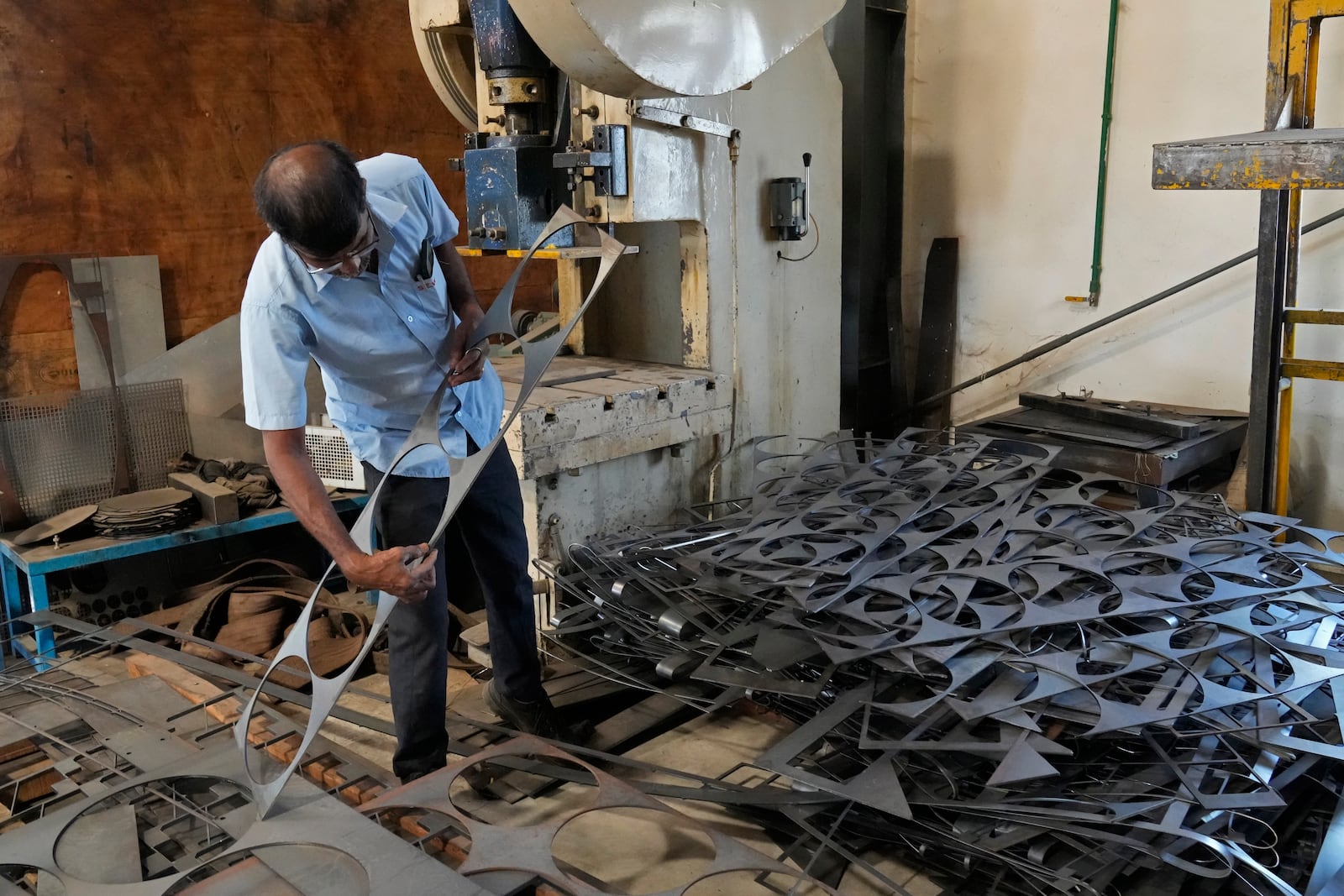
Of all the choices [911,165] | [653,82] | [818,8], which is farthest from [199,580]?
[911,165]

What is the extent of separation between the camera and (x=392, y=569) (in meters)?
1.54

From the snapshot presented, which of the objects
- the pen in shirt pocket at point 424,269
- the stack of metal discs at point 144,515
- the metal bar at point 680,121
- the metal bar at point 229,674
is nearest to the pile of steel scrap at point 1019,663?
the metal bar at point 229,674

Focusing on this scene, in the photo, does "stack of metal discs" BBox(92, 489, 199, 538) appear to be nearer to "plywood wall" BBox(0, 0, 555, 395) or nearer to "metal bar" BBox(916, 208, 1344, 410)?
"plywood wall" BBox(0, 0, 555, 395)

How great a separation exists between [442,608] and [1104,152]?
2.37 metres

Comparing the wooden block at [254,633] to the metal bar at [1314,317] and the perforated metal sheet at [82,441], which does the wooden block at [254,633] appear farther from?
the metal bar at [1314,317]

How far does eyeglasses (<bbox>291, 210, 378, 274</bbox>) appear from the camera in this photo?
1466 mm

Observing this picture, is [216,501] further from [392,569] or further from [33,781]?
[392,569]

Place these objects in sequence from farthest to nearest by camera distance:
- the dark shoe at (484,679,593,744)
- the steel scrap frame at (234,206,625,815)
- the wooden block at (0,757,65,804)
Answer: the dark shoe at (484,679,593,744) → the wooden block at (0,757,65,804) → the steel scrap frame at (234,206,625,815)

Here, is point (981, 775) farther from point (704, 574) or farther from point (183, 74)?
point (183, 74)

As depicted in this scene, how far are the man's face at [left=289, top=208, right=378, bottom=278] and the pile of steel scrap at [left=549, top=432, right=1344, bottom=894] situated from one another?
878 mm

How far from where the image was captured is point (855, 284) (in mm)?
3277

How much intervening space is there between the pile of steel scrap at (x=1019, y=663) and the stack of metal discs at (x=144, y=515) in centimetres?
122

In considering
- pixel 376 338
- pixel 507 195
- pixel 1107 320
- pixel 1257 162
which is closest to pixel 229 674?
pixel 376 338

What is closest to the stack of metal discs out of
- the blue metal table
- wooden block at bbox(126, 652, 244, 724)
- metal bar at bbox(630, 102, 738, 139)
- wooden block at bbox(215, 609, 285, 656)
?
the blue metal table
